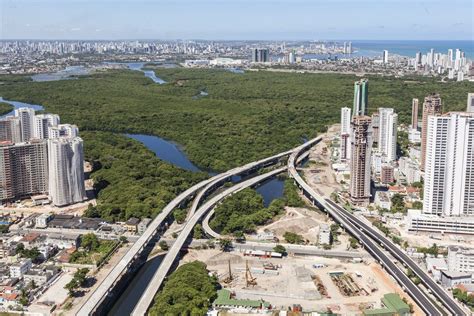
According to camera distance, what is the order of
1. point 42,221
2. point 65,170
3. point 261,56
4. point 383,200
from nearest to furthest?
point 42,221 → point 383,200 → point 65,170 → point 261,56

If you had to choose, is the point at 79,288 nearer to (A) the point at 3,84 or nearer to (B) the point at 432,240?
(B) the point at 432,240

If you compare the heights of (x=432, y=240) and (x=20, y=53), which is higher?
(x=20, y=53)

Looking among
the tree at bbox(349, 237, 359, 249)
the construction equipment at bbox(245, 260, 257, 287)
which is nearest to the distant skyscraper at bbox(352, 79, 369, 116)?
the tree at bbox(349, 237, 359, 249)

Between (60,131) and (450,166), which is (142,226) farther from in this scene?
(450,166)

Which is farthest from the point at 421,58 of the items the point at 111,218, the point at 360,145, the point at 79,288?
the point at 79,288

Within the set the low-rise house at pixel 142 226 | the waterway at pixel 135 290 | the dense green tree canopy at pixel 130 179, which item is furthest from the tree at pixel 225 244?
the dense green tree canopy at pixel 130 179

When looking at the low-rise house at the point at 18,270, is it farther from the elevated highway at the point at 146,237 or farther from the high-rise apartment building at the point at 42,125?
the high-rise apartment building at the point at 42,125

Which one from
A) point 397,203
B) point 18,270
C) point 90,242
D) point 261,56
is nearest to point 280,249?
point 90,242
